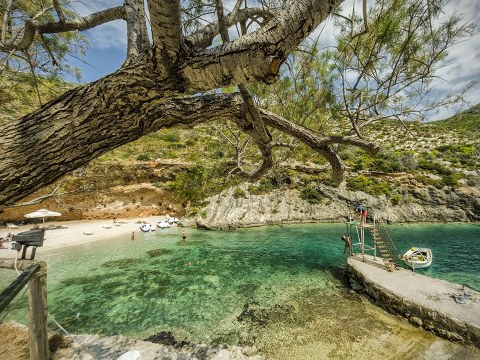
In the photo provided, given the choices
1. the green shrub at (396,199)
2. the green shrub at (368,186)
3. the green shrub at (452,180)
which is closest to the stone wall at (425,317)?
the green shrub at (368,186)

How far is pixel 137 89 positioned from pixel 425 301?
400 inches

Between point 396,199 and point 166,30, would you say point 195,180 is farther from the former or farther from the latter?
point 166,30

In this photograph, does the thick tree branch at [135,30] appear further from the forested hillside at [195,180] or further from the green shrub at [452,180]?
the green shrub at [452,180]

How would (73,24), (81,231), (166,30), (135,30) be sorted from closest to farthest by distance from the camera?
(166,30) < (135,30) < (73,24) < (81,231)

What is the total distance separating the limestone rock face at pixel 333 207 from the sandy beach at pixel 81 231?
7012 millimetres

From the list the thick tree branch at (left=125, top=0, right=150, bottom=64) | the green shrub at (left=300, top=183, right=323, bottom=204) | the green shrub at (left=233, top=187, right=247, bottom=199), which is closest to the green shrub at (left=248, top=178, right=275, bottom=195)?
the green shrub at (left=233, top=187, right=247, bottom=199)

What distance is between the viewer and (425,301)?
299 inches

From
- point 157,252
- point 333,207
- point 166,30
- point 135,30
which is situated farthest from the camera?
point 333,207

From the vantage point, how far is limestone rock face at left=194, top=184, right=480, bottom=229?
2588 cm

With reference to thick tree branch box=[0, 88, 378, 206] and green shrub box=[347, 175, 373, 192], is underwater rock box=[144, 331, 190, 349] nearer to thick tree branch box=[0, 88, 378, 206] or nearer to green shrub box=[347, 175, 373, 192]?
thick tree branch box=[0, 88, 378, 206]

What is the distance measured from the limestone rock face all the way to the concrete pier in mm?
15908

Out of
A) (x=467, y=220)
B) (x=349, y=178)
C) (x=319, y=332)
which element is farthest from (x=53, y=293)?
(x=467, y=220)

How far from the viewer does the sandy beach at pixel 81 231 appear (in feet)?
58.0

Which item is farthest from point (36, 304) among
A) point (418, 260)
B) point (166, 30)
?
point (418, 260)
